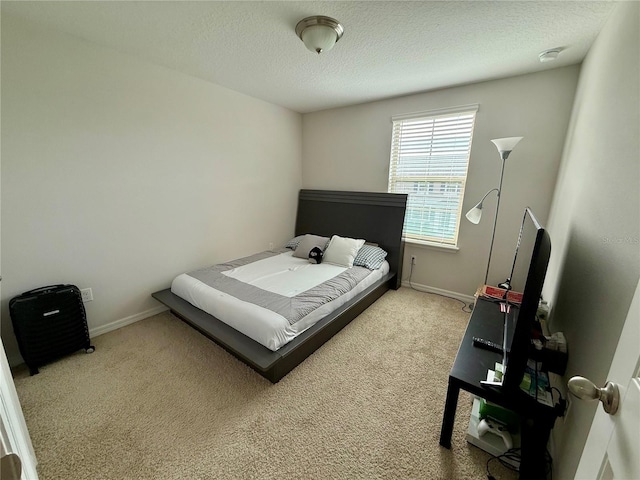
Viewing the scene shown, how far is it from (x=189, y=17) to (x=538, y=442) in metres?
3.00

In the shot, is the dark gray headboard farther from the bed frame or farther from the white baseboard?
the white baseboard

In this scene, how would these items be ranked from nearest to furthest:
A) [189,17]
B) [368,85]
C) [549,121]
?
[189,17], [549,121], [368,85]

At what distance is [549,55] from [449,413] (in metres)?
2.69

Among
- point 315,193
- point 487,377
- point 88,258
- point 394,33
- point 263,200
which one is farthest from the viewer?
point 315,193

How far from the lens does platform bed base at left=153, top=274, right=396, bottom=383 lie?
1.72 m

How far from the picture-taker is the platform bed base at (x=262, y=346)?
1725mm

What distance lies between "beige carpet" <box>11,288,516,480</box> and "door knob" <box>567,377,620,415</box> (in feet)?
3.34

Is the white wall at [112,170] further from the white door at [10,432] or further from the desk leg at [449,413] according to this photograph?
the desk leg at [449,413]

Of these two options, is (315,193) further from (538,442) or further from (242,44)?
(538,442)

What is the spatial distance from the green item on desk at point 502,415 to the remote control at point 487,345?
28 centimetres

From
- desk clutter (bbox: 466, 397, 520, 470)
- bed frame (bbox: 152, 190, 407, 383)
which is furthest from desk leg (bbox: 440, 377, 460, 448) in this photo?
bed frame (bbox: 152, 190, 407, 383)

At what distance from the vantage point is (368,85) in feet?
9.12

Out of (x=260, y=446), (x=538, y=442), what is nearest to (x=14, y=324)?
(x=260, y=446)

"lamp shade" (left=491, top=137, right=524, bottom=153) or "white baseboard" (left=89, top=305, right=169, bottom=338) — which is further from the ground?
"lamp shade" (left=491, top=137, right=524, bottom=153)
